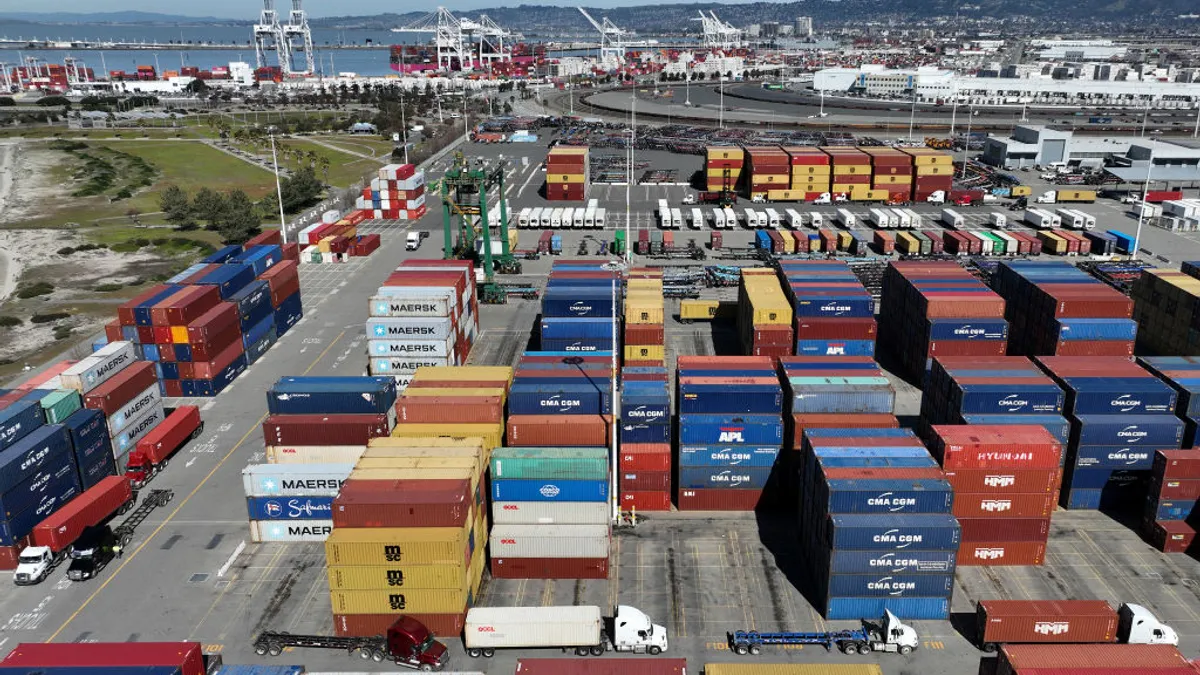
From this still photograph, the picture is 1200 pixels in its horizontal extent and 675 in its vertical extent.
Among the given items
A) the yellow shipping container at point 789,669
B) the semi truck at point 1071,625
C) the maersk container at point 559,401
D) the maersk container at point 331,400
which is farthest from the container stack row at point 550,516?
the semi truck at point 1071,625

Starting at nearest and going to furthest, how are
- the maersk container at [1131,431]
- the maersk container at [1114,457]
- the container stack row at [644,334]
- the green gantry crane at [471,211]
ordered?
the maersk container at [1131,431] < the maersk container at [1114,457] < the container stack row at [644,334] < the green gantry crane at [471,211]

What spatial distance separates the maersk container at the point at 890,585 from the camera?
116ft

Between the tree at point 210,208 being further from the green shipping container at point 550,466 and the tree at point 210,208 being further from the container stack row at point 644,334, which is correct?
the green shipping container at point 550,466

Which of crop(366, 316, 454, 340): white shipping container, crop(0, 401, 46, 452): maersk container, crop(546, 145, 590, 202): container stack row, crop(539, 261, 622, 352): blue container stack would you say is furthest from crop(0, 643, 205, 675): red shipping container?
crop(546, 145, 590, 202): container stack row

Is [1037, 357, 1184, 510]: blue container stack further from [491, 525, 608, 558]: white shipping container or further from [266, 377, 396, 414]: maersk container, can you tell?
[266, 377, 396, 414]: maersk container

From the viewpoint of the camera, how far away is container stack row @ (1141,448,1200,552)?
40219 mm

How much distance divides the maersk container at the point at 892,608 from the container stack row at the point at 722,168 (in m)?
98.2

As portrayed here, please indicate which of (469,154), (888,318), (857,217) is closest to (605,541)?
(888,318)

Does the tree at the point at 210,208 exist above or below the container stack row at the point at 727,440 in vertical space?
above

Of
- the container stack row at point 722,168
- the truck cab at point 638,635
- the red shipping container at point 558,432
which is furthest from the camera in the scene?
the container stack row at point 722,168

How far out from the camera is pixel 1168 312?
205 ft

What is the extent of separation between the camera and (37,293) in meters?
83.6

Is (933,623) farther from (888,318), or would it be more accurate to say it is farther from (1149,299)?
(1149,299)

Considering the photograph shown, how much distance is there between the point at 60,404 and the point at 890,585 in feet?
146
